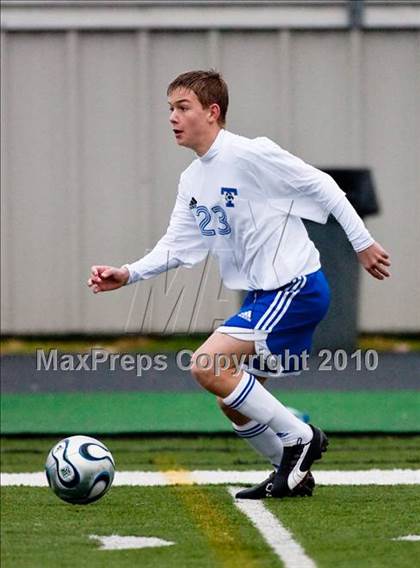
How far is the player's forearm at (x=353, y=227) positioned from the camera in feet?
18.2

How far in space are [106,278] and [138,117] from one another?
7.18 meters

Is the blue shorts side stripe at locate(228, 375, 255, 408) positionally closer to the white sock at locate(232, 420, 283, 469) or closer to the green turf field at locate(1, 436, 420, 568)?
the white sock at locate(232, 420, 283, 469)

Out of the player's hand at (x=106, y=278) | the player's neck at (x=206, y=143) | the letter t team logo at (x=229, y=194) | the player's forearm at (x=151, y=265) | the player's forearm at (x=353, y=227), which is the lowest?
the player's hand at (x=106, y=278)

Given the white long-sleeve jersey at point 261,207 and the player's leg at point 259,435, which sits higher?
Answer: the white long-sleeve jersey at point 261,207

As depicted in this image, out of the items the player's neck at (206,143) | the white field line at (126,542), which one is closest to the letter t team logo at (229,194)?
the player's neck at (206,143)

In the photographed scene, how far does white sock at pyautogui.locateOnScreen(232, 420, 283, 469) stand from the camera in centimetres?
578

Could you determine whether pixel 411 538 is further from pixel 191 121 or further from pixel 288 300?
pixel 191 121

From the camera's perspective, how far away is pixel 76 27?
1277cm

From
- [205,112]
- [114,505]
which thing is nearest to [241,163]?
[205,112]

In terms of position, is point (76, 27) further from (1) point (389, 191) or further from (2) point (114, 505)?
(2) point (114, 505)

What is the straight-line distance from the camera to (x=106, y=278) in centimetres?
584

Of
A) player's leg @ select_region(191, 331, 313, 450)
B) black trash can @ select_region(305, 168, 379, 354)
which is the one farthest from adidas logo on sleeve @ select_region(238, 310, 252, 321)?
black trash can @ select_region(305, 168, 379, 354)

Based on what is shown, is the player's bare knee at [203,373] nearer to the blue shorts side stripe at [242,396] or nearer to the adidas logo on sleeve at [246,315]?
the blue shorts side stripe at [242,396]

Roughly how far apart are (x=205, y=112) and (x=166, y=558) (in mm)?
2051
